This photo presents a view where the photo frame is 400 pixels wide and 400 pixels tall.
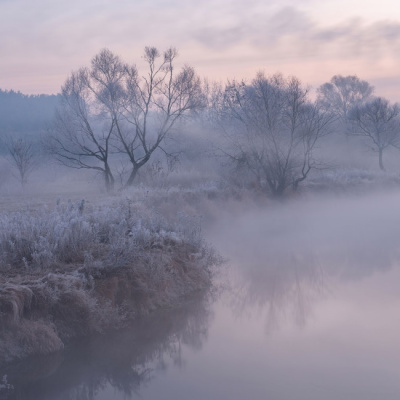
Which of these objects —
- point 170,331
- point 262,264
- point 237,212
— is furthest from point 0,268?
point 237,212

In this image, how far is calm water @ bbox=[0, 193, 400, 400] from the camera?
867cm

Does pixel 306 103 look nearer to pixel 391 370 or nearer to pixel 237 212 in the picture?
pixel 237 212

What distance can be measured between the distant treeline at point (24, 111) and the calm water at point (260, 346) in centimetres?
6252

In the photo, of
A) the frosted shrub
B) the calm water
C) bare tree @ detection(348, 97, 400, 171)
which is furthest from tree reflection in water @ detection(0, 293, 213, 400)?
bare tree @ detection(348, 97, 400, 171)

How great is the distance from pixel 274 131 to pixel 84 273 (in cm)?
2040

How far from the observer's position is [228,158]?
1281 inches

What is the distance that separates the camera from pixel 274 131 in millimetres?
30500

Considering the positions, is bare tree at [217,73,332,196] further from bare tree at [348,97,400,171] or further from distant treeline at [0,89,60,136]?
distant treeline at [0,89,60,136]

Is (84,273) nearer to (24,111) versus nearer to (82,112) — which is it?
(82,112)

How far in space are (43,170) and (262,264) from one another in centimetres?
3170

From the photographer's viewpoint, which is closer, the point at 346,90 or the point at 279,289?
the point at 279,289

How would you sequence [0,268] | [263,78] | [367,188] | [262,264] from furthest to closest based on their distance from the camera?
[367,188] < [263,78] < [262,264] < [0,268]

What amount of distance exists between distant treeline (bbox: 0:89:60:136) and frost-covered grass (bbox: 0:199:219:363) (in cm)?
6190

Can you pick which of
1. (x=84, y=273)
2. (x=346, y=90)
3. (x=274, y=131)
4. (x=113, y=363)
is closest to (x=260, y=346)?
(x=113, y=363)
